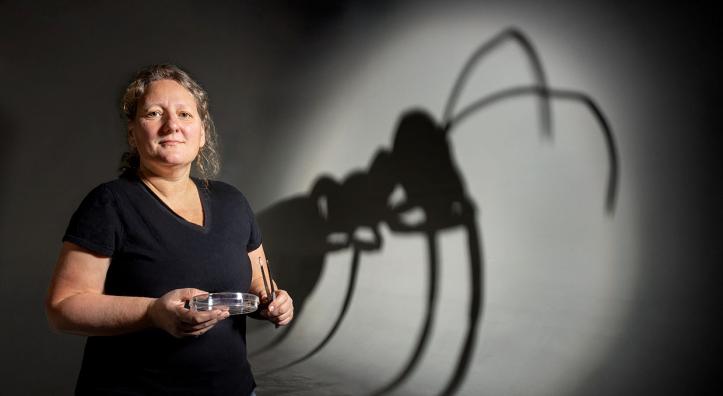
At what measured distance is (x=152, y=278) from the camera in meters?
0.69

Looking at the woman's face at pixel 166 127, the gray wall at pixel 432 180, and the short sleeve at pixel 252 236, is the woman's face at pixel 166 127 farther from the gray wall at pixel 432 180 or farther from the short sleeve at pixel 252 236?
the gray wall at pixel 432 180

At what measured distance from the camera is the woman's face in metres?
0.76

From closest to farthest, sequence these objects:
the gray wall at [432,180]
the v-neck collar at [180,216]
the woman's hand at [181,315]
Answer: the woman's hand at [181,315]
the v-neck collar at [180,216]
the gray wall at [432,180]

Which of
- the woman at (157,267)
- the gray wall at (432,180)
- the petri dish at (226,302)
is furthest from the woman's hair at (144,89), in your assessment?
the gray wall at (432,180)

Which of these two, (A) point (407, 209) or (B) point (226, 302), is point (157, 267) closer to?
(B) point (226, 302)

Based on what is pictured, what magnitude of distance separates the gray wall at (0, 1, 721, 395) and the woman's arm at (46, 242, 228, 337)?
115cm

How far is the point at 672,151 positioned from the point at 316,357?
1.20 m

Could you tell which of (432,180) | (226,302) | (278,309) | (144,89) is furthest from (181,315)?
(432,180)

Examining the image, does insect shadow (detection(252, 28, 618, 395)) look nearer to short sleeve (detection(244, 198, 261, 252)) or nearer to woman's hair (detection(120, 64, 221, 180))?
short sleeve (detection(244, 198, 261, 252))

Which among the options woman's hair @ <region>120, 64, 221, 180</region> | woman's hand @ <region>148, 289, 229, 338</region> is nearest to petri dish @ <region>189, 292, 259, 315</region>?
woman's hand @ <region>148, 289, 229, 338</region>

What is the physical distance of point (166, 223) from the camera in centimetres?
71

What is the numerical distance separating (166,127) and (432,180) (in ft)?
4.13

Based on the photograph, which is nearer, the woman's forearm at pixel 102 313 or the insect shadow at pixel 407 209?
the woman's forearm at pixel 102 313

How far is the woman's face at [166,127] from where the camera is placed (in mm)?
758
